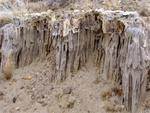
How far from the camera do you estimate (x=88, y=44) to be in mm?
9477

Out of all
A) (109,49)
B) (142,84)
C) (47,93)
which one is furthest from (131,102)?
(47,93)

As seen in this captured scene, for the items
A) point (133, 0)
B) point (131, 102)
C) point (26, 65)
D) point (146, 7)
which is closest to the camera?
point (131, 102)

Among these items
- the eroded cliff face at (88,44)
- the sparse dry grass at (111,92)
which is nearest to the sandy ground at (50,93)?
the sparse dry grass at (111,92)

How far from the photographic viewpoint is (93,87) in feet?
29.8

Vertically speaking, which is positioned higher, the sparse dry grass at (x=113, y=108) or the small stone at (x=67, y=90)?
the small stone at (x=67, y=90)

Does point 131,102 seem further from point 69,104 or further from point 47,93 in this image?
point 47,93

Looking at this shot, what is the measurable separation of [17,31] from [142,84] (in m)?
3.51

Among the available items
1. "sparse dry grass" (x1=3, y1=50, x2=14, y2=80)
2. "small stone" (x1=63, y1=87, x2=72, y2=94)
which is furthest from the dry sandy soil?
"sparse dry grass" (x1=3, y1=50, x2=14, y2=80)

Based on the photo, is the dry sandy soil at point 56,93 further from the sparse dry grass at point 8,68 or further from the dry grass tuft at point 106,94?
the sparse dry grass at point 8,68

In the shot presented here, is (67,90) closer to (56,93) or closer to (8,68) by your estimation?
(56,93)

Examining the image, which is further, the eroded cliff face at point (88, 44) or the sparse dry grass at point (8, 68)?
the sparse dry grass at point (8, 68)

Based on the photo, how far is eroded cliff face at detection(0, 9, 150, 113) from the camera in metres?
8.64

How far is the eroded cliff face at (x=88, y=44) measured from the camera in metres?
8.64

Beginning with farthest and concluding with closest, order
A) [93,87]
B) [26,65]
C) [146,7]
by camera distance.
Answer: [146,7], [26,65], [93,87]
